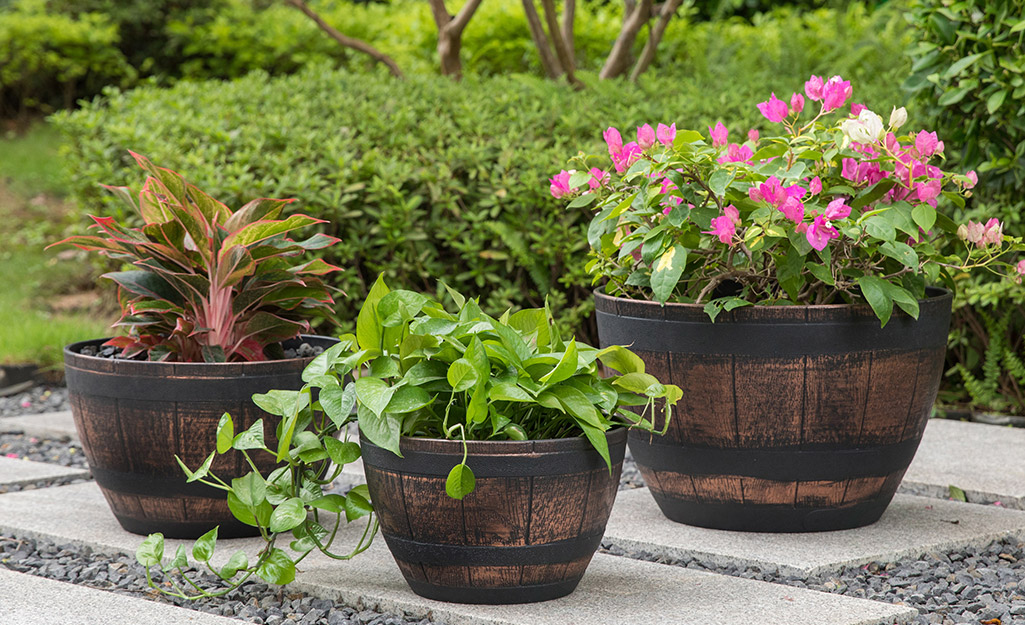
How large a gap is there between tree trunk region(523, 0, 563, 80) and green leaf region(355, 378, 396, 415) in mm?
4169

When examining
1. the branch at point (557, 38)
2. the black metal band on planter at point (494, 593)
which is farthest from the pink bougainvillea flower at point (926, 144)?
the branch at point (557, 38)

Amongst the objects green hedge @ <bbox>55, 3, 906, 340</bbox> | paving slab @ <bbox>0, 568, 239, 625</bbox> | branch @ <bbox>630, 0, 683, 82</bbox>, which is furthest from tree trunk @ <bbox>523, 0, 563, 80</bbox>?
paving slab @ <bbox>0, 568, 239, 625</bbox>

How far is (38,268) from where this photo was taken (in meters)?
7.79

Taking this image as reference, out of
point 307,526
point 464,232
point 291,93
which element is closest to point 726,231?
point 307,526

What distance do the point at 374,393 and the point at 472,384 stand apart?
21cm

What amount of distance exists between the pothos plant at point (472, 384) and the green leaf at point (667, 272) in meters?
0.25

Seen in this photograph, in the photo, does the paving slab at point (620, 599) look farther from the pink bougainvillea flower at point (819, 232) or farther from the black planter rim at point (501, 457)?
the pink bougainvillea flower at point (819, 232)

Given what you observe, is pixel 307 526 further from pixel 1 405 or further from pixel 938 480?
pixel 1 405

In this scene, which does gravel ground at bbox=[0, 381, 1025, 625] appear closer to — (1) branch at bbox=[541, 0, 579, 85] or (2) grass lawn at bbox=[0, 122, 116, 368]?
(2) grass lawn at bbox=[0, 122, 116, 368]

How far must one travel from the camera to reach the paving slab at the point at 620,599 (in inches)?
87.4

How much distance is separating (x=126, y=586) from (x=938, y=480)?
242 centimetres

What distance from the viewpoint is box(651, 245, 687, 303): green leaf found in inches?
104

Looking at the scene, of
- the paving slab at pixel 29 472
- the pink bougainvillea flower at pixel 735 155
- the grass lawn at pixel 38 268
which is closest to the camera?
the pink bougainvillea flower at pixel 735 155

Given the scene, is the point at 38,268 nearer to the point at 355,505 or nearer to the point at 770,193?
the point at 355,505
